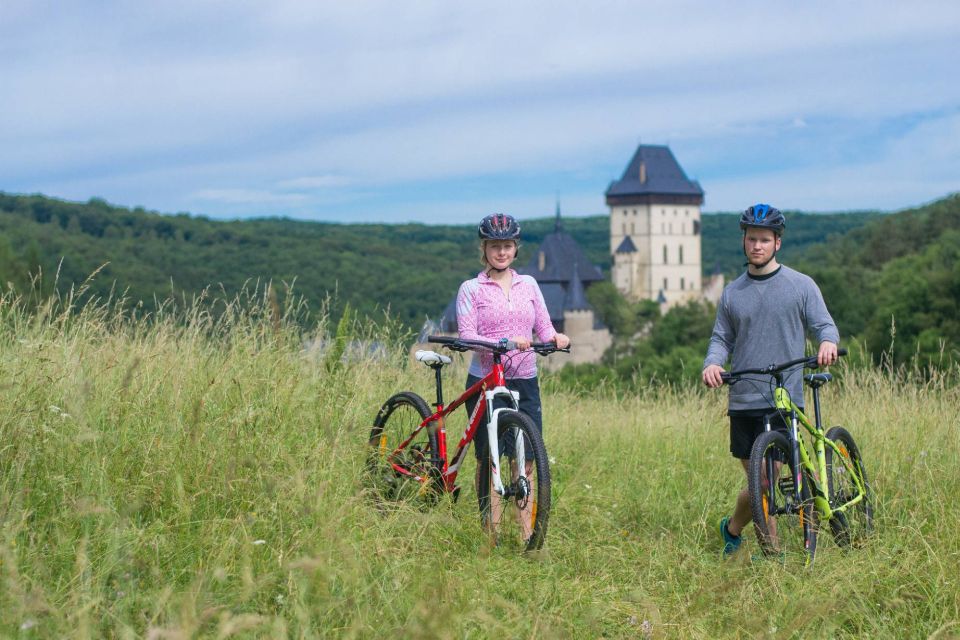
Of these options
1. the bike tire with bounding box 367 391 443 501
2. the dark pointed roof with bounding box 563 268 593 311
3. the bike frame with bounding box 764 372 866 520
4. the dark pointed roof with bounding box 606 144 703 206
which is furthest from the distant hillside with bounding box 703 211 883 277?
the bike frame with bounding box 764 372 866 520

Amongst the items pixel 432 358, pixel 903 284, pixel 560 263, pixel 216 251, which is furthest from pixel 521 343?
pixel 560 263

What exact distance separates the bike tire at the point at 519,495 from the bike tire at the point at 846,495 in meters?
1.24

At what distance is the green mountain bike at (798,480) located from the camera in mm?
4156

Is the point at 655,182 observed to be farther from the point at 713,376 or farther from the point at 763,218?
the point at 713,376

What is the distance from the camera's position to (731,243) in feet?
561

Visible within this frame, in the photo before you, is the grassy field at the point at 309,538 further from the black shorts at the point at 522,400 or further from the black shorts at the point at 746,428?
the black shorts at the point at 746,428

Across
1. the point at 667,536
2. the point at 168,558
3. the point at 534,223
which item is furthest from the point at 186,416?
the point at 534,223

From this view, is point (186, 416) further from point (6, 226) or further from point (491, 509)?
point (6, 226)

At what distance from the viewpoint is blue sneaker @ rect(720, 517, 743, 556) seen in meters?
4.61

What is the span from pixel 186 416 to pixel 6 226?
9384 centimetres

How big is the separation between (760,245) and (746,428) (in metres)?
0.82

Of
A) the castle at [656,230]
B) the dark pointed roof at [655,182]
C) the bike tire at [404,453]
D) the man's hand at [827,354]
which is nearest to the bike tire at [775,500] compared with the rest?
the man's hand at [827,354]

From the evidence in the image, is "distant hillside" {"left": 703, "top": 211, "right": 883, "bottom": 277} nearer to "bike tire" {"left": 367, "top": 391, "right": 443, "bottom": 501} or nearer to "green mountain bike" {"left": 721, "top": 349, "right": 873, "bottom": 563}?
"bike tire" {"left": 367, "top": 391, "right": 443, "bottom": 501}

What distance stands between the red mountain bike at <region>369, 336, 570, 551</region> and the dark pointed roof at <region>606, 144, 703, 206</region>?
13095 centimetres
